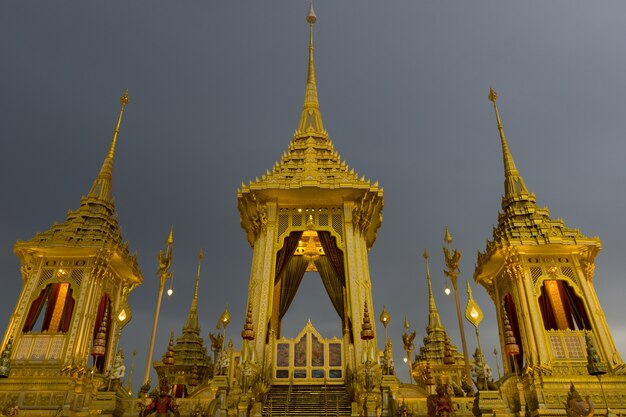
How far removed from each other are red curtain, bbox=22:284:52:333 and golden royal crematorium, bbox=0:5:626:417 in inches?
2.5

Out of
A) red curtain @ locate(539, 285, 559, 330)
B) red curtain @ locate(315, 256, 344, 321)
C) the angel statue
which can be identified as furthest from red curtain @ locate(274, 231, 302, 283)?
the angel statue

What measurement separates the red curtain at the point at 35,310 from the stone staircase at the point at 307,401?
38.7 feet

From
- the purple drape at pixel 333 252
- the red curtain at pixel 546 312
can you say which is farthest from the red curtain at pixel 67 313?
the red curtain at pixel 546 312

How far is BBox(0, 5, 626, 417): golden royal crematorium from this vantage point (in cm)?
1658

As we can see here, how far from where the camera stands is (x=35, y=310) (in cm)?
2253

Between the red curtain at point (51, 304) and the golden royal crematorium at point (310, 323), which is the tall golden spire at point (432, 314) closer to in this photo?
the golden royal crematorium at point (310, 323)

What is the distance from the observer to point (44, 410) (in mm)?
18984

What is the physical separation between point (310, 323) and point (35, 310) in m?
12.9

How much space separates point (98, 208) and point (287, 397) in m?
15.6

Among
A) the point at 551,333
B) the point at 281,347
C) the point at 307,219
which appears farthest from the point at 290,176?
the point at 551,333

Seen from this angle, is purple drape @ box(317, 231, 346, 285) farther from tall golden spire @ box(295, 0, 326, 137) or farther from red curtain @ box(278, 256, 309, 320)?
tall golden spire @ box(295, 0, 326, 137)

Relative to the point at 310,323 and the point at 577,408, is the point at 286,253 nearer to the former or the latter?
the point at 310,323

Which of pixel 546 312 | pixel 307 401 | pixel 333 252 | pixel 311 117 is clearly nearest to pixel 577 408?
pixel 546 312

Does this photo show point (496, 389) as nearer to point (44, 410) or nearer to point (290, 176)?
point (290, 176)
